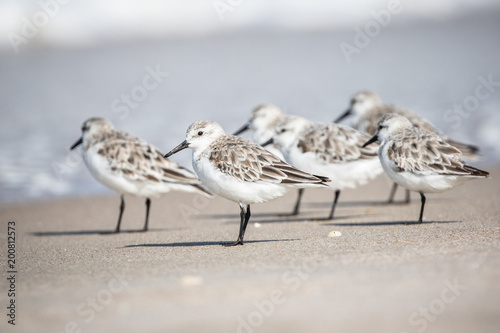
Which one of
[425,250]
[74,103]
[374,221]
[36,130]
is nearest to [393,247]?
[425,250]

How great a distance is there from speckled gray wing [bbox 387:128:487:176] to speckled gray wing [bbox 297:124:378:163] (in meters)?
1.18

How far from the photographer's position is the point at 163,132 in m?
13.7

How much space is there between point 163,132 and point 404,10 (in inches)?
834

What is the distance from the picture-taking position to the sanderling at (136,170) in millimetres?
8438

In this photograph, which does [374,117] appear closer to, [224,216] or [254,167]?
[224,216]

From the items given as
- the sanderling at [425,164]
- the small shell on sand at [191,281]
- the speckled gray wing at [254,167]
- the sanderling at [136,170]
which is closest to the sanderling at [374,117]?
the sanderling at [425,164]

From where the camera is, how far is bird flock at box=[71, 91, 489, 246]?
646cm

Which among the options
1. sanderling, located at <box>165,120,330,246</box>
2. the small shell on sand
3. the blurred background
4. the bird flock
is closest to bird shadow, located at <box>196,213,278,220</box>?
the bird flock

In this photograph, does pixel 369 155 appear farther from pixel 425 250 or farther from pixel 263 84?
pixel 263 84

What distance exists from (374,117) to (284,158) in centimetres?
217

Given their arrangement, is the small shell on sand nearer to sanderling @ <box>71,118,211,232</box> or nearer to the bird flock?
the bird flock

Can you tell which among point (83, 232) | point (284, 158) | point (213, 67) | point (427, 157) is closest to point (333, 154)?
point (284, 158)

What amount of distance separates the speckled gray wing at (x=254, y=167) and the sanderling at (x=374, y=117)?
350 cm

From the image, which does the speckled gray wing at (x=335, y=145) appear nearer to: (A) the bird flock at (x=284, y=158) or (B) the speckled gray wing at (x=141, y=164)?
(A) the bird flock at (x=284, y=158)
